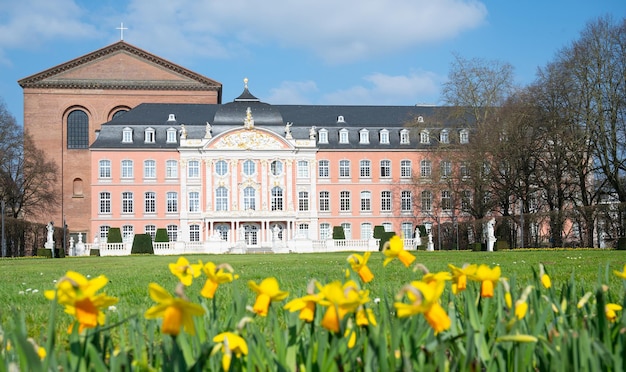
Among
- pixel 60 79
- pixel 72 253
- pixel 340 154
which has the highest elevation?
pixel 60 79

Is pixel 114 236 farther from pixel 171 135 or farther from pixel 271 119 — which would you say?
pixel 271 119

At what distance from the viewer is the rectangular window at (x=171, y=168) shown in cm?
4803

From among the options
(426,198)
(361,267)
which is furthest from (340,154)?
(361,267)

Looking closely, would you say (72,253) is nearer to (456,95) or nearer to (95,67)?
(95,67)

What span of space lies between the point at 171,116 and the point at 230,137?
4.82m

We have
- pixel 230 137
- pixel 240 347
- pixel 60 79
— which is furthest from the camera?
pixel 60 79

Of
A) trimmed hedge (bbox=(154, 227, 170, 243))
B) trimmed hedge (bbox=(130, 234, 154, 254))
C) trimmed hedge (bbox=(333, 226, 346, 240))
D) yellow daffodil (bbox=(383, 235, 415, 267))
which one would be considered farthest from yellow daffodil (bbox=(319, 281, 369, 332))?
trimmed hedge (bbox=(333, 226, 346, 240))

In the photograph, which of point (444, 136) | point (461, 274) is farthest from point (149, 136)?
point (461, 274)

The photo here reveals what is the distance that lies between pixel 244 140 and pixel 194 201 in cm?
532

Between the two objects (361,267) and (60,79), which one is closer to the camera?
(361,267)

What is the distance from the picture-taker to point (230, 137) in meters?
47.1

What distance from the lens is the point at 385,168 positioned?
5009 centimetres

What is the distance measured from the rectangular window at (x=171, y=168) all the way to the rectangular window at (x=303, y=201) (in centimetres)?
851

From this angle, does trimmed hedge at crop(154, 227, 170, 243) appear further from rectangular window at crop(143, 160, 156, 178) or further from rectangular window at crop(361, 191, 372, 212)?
rectangular window at crop(361, 191, 372, 212)
